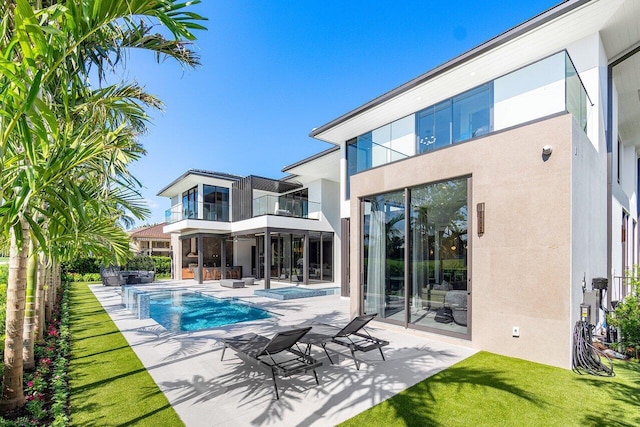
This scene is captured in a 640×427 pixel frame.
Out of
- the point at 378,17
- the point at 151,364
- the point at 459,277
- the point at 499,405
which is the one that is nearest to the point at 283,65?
the point at 378,17

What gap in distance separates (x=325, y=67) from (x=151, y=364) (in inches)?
640

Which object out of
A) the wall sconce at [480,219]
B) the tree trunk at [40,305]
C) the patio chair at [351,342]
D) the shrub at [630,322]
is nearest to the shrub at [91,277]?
the tree trunk at [40,305]

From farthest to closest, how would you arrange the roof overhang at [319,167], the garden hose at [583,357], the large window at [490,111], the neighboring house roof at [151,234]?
the neighboring house roof at [151,234] → the roof overhang at [319,167] → the large window at [490,111] → the garden hose at [583,357]

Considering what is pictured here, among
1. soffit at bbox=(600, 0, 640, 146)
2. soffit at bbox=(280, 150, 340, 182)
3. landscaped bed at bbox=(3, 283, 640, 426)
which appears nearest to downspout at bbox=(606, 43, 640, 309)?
soffit at bbox=(600, 0, 640, 146)

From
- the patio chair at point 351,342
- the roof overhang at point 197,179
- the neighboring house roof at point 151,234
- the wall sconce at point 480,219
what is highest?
the roof overhang at point 197,179

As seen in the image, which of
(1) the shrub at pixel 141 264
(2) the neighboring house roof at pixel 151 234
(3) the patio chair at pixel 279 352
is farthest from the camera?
(2) the neighboring house roof at pixel 151 234

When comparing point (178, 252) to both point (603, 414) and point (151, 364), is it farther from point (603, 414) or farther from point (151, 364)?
point (603, 414)

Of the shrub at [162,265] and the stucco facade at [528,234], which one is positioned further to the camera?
the shrub at [162,265]

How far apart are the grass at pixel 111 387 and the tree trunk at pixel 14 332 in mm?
677

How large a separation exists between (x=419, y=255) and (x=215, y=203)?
55.9 feet

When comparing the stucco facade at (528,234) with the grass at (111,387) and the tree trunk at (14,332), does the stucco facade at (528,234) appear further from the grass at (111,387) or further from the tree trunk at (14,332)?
the tree trunk at (14,332)

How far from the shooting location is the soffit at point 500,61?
7.58 m

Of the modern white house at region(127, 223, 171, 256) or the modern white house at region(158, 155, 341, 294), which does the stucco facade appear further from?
the modern white house at region(127, 223, 171, 256)

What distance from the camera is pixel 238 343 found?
19.7 ft
